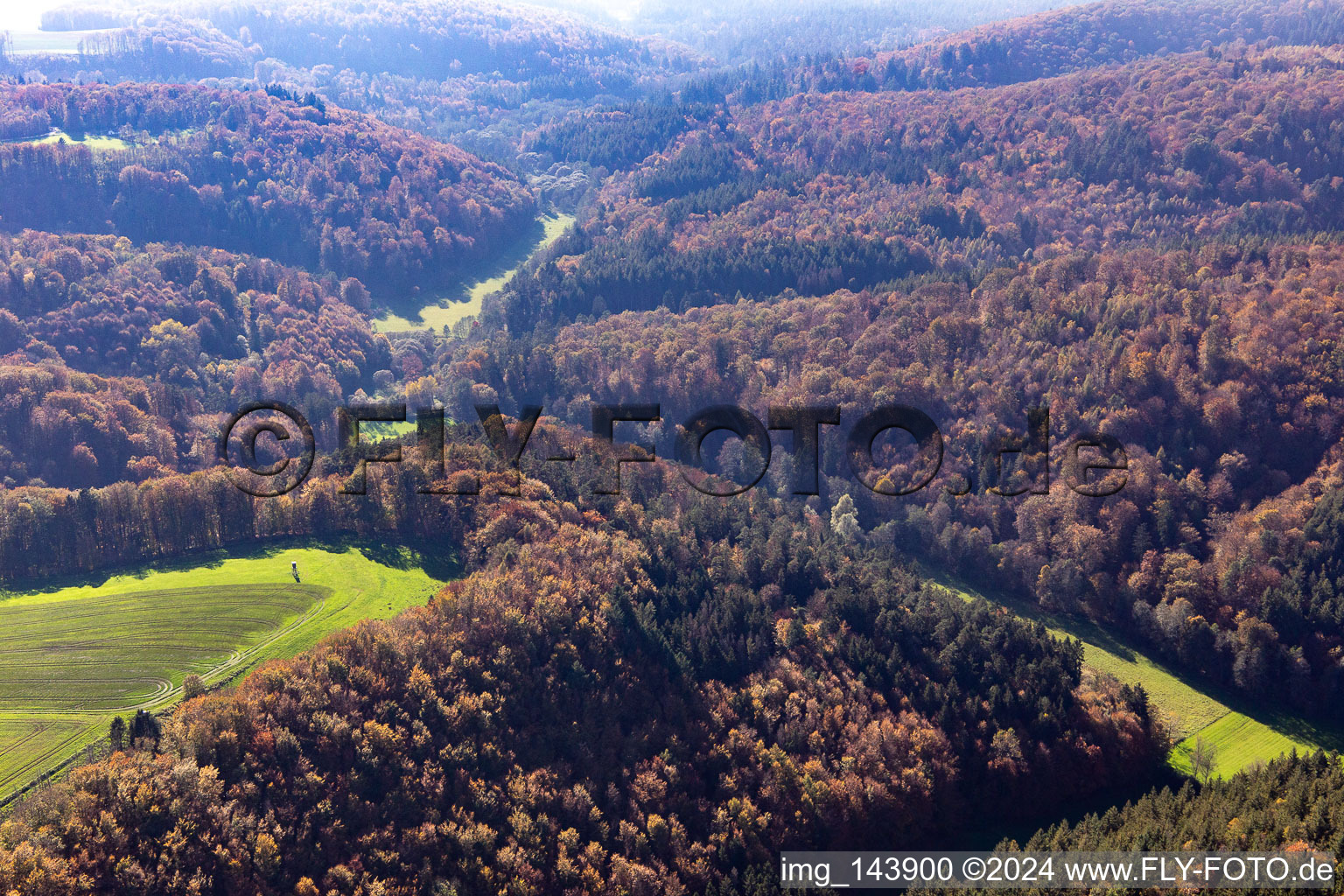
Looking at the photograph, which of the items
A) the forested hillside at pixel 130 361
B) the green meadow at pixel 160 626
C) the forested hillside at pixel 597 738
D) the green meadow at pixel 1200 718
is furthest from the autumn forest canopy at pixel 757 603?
the green meadow at pixel 160 626

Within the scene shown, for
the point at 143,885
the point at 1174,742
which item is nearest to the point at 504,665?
the point at 143,885

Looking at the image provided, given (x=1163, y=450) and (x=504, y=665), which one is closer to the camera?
(x=504, y=665)

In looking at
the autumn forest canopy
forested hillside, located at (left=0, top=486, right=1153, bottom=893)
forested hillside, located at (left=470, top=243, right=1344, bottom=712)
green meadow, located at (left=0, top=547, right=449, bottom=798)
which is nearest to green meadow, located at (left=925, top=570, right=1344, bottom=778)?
the autumn forest canopy

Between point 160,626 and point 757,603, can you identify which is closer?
point 160,626

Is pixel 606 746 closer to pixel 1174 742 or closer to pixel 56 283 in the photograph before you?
pixel 1174 742

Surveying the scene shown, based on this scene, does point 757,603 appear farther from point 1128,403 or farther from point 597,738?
point 1128,403

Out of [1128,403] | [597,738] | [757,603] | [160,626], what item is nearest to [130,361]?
[160,626]

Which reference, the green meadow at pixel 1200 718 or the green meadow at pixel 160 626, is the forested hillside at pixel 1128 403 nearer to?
the green meadow at pixel 1200 718

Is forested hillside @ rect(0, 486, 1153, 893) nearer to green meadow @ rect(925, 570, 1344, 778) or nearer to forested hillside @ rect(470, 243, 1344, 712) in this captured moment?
green meadow @ rect(925, 570, 1344, 778)
